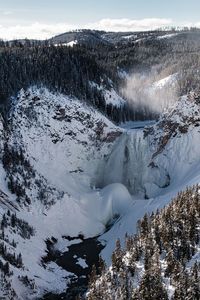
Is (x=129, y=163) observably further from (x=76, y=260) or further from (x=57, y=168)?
(x=76, y=260)

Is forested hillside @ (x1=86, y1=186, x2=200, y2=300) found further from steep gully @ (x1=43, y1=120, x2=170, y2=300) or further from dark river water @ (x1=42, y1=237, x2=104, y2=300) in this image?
steep gully @ (x1=43, y1=120, x2=170, y2=300)

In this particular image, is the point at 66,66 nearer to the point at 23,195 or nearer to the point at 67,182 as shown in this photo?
the point at 67,182

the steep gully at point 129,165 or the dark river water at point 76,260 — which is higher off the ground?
the steep gully at point 129,165

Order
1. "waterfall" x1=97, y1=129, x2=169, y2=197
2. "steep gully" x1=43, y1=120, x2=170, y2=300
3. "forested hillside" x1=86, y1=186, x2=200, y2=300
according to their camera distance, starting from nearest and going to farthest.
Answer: "forested hillside" x1=86, y1=186, x2=200, y2=300 → "steep gully" x1=43, y1=120, x2=170, y2=300 → "waterfall" x1=97, y1=129, x2=169, y2=197

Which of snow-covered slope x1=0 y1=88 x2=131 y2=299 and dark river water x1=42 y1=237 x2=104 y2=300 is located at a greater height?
snow-covered slope x1=0 y1=88 x2=131 y2=299

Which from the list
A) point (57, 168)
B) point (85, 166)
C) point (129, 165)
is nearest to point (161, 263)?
point (57, 168)

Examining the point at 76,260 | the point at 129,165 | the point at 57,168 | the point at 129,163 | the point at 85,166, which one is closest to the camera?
the point at 76,260

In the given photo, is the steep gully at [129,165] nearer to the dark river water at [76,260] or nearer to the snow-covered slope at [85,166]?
the snow-covered slope at [85,166]

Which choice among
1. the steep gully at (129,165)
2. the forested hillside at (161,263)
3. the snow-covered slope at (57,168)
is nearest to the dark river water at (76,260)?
the snow-covered slope at (57,168)

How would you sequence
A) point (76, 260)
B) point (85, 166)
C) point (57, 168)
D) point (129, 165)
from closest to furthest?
point (76, 260) < point (57, 168) < point (85, 166) < point (129, 165)

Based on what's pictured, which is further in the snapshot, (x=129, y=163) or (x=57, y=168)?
(x=129, y=163)

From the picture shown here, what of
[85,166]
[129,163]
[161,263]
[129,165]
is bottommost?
[161,263]

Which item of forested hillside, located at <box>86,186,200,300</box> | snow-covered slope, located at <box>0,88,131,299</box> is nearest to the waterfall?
snow-covered slope, located at <box>0,88,131,299</box>
